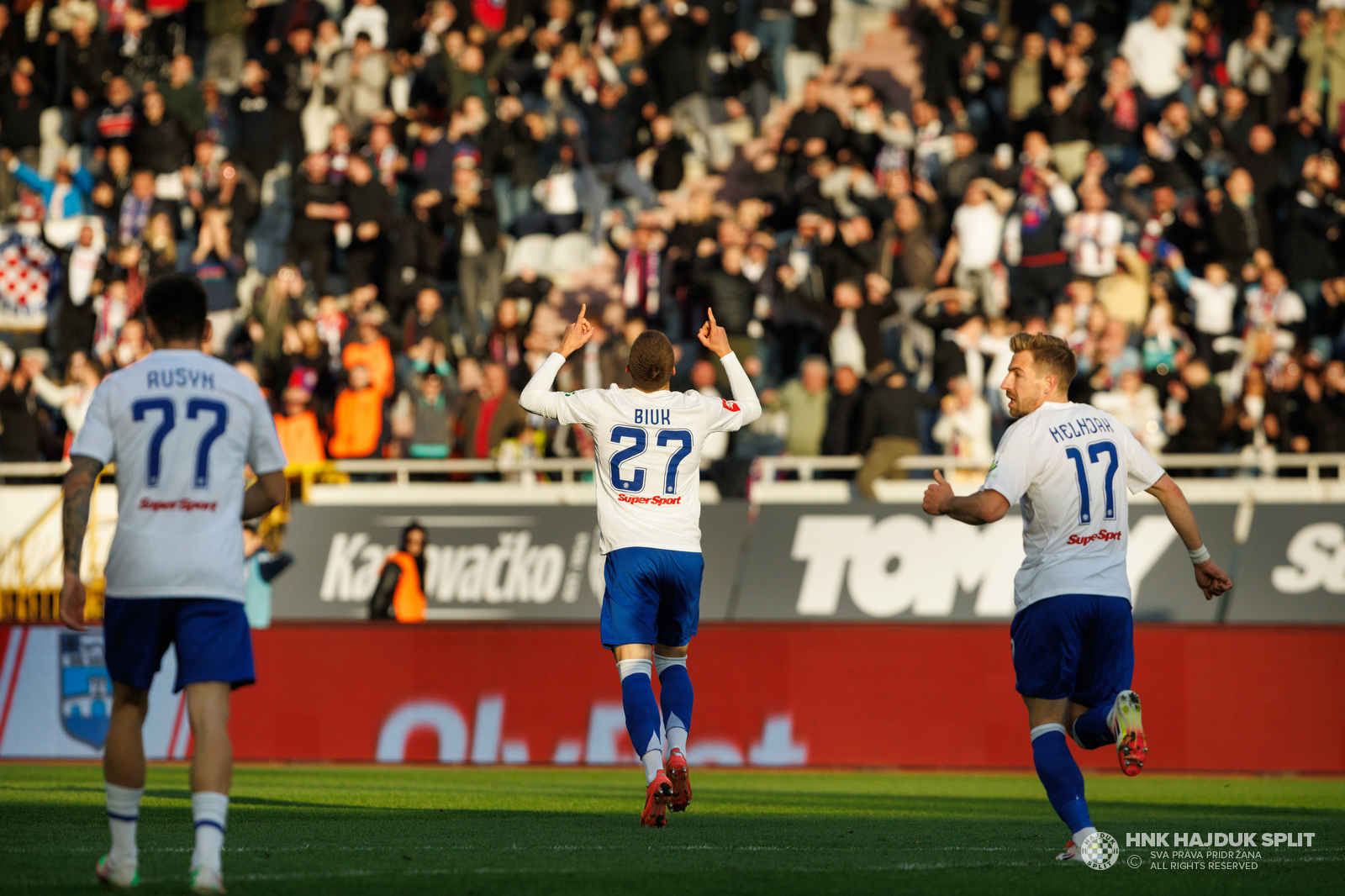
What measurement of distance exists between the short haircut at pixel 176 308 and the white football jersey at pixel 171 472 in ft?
0.31

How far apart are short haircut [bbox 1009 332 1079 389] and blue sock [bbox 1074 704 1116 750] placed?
1.43m

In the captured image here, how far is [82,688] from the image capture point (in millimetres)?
15977

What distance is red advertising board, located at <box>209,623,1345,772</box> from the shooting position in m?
14.7

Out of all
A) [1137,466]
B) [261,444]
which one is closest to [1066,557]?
[1137,466]

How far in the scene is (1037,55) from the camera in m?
21.4

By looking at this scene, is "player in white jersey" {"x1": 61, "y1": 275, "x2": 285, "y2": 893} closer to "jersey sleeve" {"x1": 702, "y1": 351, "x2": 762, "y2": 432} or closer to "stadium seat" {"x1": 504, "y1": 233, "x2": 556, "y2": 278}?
"jersey sleeve" {"x1": 702, "y1": 351, "x2": 762, "y2": 432}

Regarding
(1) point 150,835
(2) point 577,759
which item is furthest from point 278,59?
(1) point 150,835

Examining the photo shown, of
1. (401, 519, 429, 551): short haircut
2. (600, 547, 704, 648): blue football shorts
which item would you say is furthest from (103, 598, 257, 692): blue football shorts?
(401, 519, 429, 551): short haircut

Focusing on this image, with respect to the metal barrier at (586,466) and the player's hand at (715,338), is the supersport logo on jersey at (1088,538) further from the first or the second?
the metal barrier at (586,466)

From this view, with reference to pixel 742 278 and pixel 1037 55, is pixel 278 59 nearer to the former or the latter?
pixel 742 278

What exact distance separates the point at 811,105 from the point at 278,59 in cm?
786

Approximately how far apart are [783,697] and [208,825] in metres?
9.91

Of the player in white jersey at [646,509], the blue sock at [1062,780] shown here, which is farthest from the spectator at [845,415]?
the blue sock at [1062,780]

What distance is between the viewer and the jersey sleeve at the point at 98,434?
19.4 feet
